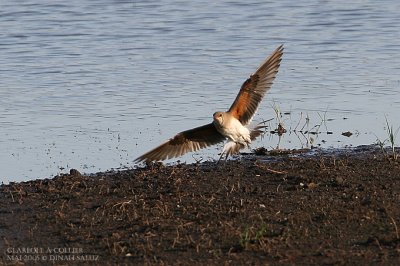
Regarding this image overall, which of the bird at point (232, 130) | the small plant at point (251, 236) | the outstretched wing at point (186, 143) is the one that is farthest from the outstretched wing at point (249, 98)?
the small plant at point (251, 236)

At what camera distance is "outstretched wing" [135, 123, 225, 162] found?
9.80 meters

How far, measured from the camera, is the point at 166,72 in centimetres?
1464

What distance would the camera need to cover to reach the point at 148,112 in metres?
12.5

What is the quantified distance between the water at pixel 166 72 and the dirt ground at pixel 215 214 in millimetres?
1134

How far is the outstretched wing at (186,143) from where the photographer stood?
980 centimetres

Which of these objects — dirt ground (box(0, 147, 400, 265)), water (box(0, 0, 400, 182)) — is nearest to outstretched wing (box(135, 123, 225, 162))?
dirt ground (box(0, 147, 400, 265))

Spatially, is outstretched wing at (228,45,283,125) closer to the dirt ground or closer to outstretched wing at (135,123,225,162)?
outstretched wing at (135,123,225,162)

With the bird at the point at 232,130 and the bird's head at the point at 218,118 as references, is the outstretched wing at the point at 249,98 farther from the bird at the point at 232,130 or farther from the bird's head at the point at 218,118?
the bird's head at the point at 218,118

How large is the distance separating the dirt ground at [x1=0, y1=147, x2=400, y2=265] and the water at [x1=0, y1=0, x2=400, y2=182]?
3.72ft

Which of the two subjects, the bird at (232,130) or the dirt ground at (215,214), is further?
the bird at (232,130)

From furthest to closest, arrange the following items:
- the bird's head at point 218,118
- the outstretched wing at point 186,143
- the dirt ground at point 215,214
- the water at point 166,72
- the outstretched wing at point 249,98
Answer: the water at point 166,72 < the outstretched wing at point 249,98 < the outstretched wing at point 186,143 < the bird's head at point 218,118 < the dirt ground at point 215,214

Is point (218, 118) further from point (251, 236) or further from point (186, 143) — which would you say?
point (251, 236)

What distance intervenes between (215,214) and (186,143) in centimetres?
193

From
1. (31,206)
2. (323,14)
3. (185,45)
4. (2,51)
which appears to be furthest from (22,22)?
(31,206)
